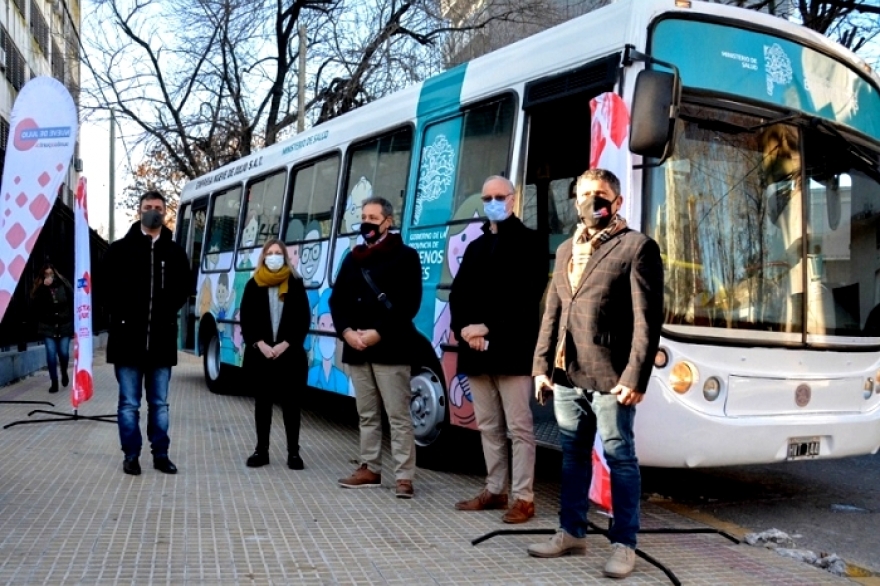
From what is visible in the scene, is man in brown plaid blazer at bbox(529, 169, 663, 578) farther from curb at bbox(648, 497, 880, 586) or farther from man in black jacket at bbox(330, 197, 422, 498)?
man in black jacket at bbox(330, 197, 422, 498)

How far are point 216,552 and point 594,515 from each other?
240cm

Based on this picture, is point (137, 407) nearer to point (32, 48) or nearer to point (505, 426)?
point (505, 426)

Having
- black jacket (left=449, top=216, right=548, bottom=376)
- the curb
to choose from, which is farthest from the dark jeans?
the curb

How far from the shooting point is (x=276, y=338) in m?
7.29

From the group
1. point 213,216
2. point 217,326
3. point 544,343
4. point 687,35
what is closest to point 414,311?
point 544,343

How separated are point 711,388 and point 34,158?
6.37 m

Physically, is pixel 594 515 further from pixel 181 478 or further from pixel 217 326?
pixel 217 326

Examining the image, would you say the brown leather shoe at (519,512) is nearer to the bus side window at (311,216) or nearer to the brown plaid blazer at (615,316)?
the brown plaid blazer at (615,316)

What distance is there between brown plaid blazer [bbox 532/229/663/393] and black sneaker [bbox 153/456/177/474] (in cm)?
352

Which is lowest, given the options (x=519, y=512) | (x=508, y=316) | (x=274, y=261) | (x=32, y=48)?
(x=519, y=512)

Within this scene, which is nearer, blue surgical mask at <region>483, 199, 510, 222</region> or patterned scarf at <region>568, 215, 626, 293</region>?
patterned scarf at <region>568, 215, 626, 293</region>

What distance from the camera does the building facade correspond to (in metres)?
25.9

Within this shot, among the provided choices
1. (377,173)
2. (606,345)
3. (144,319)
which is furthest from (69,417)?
(606,345)

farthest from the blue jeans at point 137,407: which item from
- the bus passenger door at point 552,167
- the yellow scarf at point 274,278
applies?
the bus passenger door at point 552,167
